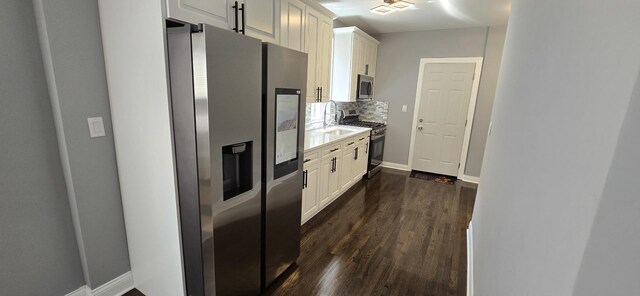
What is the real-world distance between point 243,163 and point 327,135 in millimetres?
1968

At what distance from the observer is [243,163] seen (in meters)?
1.66

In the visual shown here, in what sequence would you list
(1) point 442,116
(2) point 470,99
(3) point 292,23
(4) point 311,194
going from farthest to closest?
(1) point 442,116
(2) point 470,99
(4) point 311,194
(3) point 292,23

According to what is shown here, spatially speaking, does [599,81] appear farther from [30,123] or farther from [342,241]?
[342,241]

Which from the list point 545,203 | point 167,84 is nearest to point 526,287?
point 545,203

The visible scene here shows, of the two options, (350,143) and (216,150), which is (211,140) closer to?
(216,150)

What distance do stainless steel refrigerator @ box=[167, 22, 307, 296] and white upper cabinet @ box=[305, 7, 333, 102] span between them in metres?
1.04

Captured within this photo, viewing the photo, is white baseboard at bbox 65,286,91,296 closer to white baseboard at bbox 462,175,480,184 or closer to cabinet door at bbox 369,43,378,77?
cabinet door at bbox 369,43,378,77

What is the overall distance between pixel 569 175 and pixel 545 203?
152 millimetres

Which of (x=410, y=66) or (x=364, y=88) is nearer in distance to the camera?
(x=364, y=88)

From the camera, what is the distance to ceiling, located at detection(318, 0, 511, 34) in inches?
128

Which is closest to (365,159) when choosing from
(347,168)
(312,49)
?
(347,168)

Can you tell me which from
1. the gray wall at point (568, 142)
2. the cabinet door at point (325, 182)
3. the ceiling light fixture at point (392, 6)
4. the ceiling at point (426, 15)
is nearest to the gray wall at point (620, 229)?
the gray wall at point (568, 142)

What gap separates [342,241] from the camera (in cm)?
270

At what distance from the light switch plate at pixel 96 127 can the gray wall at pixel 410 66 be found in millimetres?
4421
